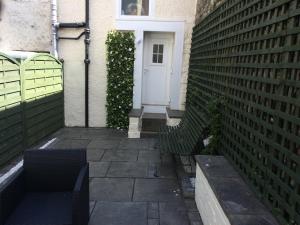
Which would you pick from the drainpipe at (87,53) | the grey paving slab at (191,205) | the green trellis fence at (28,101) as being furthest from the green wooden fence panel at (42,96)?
the grey paving slab at (191,205)

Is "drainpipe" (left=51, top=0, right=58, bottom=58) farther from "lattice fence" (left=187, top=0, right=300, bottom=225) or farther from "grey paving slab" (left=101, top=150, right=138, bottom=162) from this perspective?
A: "lattice fence" (left=187, top=0, right=300, bottom=225)

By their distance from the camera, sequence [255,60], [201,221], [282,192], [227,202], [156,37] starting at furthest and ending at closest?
1. [156,37]
2. [201,221]
3. [255,60]
4. [227,202]
5. [282,192]

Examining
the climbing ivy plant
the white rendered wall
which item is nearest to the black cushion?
the white rendered wall

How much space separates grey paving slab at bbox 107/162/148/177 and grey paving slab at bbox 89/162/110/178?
9 centimetres

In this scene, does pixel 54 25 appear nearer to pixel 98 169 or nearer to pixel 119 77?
pixel 119 77

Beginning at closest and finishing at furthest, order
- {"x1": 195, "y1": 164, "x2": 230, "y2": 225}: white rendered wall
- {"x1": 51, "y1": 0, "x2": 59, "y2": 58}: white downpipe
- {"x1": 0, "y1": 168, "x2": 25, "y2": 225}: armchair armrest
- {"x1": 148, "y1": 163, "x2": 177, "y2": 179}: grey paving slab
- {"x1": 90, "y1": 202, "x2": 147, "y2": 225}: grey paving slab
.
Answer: {"x1": 0, "y1": 168, "x2": 25, "y2": 225}: armchair armrest
{"x1": 195, "y1": 164, "x2": 230, "y2": 225}: white rendered wall
{"x1": 90, "y1": 202, "x2": 147, "y2": 225}: grey paving slab
{"x1": 148, "y1": 163, "x2": 177, "y2": 179}: grey paving slab
{"x1": 51, "y1": 0, "x2": 59, "y2": 58}: white downpipe

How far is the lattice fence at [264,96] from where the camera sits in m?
2.00

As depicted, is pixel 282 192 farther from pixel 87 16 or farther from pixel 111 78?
pixel 87 16

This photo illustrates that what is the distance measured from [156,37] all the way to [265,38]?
5333 mm

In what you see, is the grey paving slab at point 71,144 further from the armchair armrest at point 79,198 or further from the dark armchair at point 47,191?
the armchair armrest at point 79,198

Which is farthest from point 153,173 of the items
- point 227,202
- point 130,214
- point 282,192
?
point 282,192

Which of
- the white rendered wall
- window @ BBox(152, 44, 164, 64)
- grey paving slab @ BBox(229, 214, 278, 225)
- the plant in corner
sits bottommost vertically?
the white rendered wall

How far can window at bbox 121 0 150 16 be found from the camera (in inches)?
284

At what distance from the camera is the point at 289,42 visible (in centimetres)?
211
